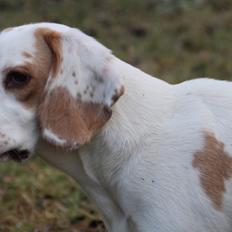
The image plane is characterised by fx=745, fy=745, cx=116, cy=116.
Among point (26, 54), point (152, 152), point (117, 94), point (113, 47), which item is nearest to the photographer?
point (117, 94)

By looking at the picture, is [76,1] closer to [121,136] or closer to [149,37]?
[149,37]

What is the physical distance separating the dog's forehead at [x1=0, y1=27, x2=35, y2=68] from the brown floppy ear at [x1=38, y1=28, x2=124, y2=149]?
0.15m

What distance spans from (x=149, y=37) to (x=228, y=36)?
93cm

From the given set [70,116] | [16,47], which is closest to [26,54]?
[16,47]

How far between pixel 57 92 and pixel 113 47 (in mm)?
5388

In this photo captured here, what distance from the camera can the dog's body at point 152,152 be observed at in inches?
128

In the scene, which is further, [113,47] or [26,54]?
[113,47]

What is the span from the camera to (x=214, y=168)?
129 inches

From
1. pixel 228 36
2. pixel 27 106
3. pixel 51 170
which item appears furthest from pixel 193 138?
pixel 228 36

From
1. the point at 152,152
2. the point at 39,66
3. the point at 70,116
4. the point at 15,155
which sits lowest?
the point at 15,155

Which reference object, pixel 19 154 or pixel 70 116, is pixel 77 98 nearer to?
pixel 70 116

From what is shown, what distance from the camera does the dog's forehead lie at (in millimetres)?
3240

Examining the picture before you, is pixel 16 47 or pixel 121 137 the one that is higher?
pixel 16 47

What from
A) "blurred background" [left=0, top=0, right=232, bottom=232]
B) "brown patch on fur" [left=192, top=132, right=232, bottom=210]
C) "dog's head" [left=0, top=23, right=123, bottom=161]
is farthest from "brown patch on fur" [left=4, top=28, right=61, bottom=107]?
"blurred background" [left=0, top=0, right=232, bottom=232]
